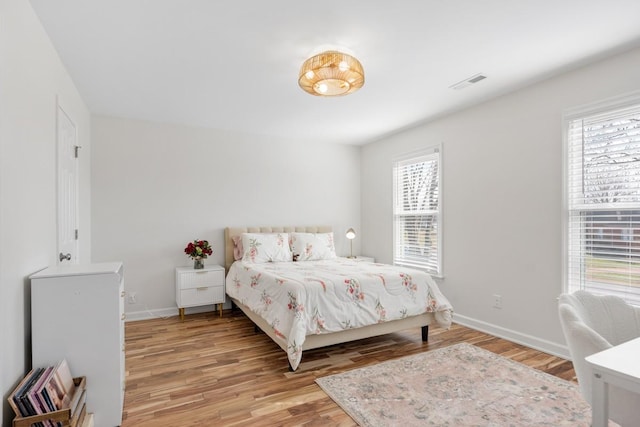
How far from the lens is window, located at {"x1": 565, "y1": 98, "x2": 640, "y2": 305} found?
2586 mm

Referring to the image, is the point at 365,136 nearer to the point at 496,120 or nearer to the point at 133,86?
the point at 496,120

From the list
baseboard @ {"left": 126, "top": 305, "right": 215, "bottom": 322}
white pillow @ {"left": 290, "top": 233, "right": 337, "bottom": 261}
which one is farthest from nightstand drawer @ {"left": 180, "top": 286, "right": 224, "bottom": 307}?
white pillow @ {"left": 290, "top": 233, "right": 337, "bottom": 261}

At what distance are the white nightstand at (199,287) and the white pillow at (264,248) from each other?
432 mm

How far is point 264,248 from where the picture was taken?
4367mm

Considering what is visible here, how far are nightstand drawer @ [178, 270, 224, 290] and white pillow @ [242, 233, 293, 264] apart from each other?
0.39m

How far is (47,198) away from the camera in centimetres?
221

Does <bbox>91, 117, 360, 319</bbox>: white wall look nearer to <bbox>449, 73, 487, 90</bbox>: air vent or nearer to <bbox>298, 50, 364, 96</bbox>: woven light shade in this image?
<bbox>298, 50, 364, 96</bbox>: woven light shade

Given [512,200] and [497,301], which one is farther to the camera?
[497,301]

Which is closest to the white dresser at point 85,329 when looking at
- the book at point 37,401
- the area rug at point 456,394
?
the book at point 37,401

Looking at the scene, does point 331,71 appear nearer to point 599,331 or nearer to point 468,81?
point 468,81

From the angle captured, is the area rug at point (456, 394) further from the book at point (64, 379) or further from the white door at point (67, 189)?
the white door at point (67, 189)

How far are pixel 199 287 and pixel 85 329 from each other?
2.30 m

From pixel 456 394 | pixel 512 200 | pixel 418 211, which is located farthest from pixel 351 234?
pixel 456 394

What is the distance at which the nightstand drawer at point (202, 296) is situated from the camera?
13.4 feet
